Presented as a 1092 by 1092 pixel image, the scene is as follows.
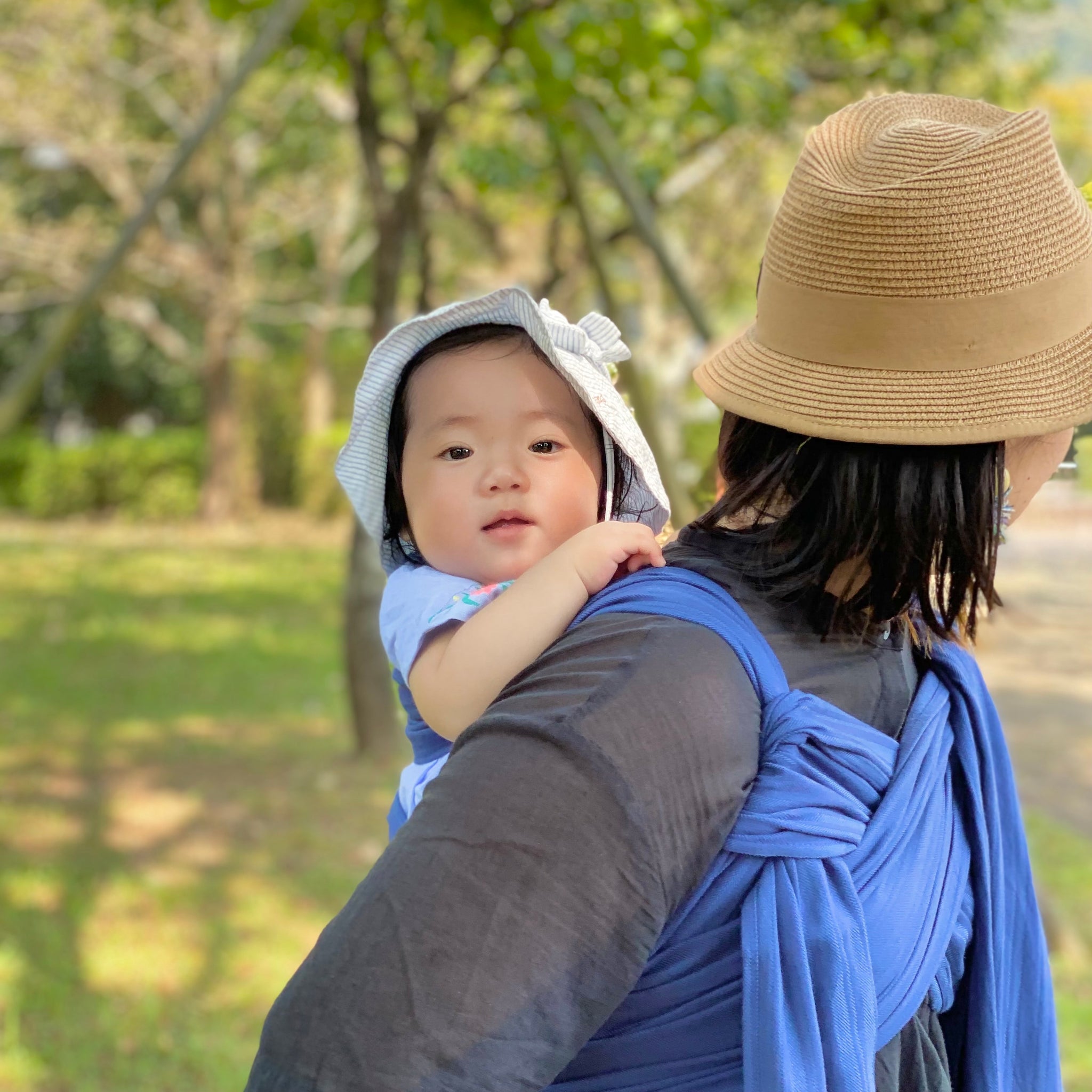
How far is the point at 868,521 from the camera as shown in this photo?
106 centimetres

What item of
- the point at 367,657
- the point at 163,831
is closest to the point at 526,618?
the point at 163,831

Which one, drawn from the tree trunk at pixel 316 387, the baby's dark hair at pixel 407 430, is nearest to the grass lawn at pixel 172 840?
the baby's dark hair at pixel 407 430

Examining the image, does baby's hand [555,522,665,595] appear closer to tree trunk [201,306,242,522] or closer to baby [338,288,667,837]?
baby [338,288,667,837]

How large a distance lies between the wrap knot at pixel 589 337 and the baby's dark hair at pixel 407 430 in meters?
0.03

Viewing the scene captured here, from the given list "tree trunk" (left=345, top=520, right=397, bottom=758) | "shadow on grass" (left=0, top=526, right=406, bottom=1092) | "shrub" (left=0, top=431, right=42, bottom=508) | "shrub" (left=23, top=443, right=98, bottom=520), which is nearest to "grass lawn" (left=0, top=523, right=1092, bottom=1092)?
"shadow on grass" (left=0, top=526, right=406, bottom=1092)

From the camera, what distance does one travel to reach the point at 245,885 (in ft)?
16.3

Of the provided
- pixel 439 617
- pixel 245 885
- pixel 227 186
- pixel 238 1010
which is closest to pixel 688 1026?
pixel 439 617

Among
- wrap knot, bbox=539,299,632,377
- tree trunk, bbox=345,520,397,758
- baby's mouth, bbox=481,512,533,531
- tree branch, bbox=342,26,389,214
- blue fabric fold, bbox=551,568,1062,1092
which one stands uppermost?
tree branch, bbox=342,26,389,214

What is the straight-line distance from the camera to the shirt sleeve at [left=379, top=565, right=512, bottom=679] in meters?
1.25

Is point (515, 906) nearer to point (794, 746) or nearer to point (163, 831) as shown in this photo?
point (794, 746)

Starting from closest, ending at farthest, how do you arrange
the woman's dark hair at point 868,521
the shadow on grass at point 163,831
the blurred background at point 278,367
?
the woman's dark hair at point 868,521
the shadow on grass at point 163,831
the blurred background at point 278,367

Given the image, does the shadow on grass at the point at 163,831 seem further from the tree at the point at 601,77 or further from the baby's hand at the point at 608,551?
the baby's hand at the point at 608,551

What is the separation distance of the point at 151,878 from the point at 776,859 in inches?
177

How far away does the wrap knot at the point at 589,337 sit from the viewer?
134 cm
